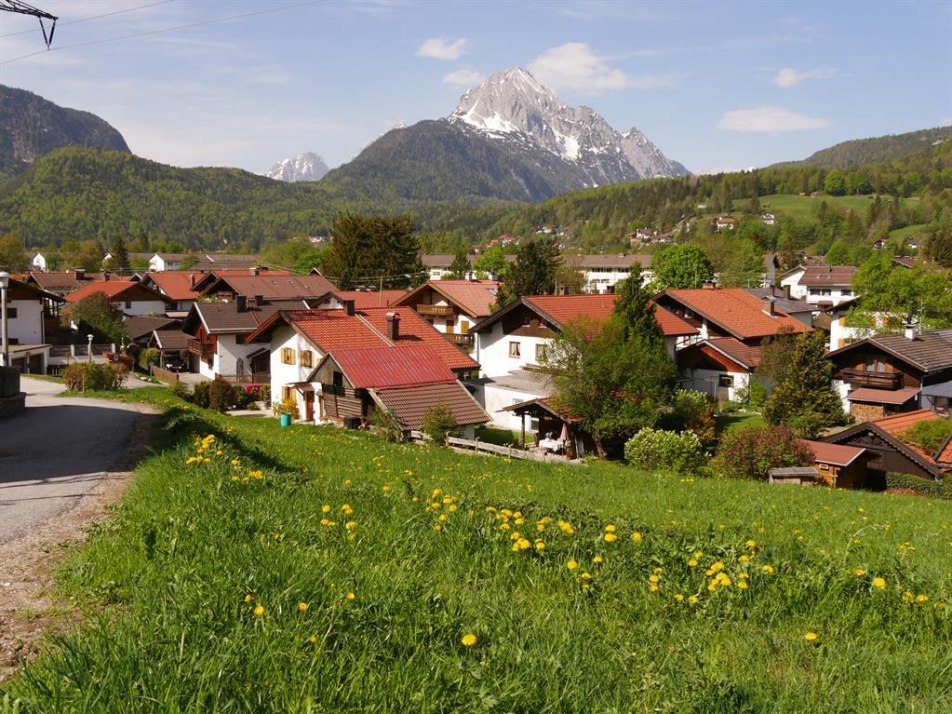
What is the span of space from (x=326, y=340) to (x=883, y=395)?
96.9 feet

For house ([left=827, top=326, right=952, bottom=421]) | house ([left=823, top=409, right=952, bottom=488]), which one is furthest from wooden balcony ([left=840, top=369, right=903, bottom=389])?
house ([left=823, top=409, right=952, bottom=488])

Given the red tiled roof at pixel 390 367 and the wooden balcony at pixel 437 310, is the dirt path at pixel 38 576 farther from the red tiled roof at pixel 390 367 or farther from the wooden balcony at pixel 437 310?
the wooden balcony at pixel 437 310

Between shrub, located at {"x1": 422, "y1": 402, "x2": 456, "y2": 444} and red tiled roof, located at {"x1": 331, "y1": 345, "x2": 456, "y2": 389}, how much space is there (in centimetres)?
442

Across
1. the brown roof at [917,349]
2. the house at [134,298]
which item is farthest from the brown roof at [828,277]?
the house at [134,298]

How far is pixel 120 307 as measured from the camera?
3046 inches

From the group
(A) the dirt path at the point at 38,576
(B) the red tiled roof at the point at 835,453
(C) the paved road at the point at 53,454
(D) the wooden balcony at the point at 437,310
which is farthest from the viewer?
(D) the wooden balcony at the point at 437,310

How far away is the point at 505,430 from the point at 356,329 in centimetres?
910

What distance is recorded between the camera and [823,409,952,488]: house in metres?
27.7

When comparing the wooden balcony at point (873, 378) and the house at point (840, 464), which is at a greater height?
the wooden balcony at point (873, 378)

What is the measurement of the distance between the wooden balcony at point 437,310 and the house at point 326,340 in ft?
58.1

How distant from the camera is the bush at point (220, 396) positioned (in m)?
39.9

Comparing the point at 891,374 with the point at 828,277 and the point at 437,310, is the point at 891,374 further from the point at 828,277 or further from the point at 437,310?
the point at 828,277

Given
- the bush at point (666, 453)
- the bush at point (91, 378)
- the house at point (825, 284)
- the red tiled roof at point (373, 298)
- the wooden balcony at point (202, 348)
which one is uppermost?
the house at point (825, 284)

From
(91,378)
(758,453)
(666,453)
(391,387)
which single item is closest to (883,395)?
(758,453)
